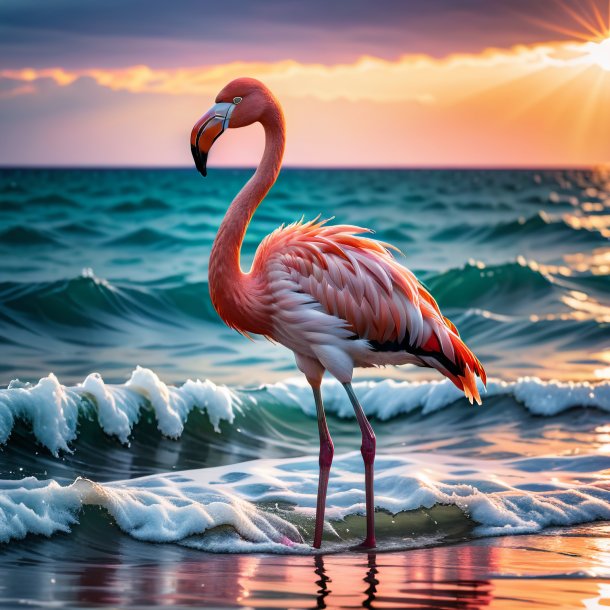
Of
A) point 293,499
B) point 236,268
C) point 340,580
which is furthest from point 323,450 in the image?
point 340,580

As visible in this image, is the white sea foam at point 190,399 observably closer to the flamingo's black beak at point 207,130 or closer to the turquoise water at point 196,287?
the turquoise water at point 196,287

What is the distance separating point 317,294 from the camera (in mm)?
5766

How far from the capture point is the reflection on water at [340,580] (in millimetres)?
4566

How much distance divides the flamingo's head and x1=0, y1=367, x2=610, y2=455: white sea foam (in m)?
2.61

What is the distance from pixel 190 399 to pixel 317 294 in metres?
3.55

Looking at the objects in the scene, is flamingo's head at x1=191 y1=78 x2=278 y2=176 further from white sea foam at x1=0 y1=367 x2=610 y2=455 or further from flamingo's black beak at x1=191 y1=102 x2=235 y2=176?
A: white sea foam at x1=0 y1=367 x2=610 y2=455

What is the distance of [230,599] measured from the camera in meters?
4.54

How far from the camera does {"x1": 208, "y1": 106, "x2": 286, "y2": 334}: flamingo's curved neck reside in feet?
19.0

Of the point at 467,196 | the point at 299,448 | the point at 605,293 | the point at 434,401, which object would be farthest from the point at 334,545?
the point at 467,196

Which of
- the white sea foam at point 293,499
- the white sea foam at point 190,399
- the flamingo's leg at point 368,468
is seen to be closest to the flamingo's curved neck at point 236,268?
the flamingo's leg at point 368,468

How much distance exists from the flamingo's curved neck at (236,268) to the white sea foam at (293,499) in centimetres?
99

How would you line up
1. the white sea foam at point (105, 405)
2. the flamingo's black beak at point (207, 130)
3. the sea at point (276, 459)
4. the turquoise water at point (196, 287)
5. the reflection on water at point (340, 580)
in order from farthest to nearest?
the turquoise water at point (196, 287) < the white sea foam at point (105, 405) < the flamingo's black beak at point (207, 130) < the sea at point (276, 459) < the reflection on water at point (340, 580)

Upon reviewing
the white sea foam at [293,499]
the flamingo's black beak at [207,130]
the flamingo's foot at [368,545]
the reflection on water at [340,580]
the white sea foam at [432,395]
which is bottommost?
the reflection on water at [340,580]

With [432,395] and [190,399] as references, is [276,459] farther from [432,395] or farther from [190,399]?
[432,395]
